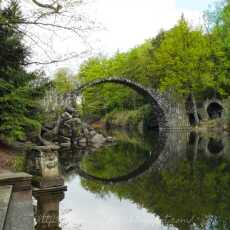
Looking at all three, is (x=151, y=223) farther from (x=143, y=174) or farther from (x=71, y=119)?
(x=71, y=119)

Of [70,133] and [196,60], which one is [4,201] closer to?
[70,133]

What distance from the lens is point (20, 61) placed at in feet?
47.2

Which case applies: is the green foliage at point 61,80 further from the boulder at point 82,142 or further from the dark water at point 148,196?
the boulder at point 82,142

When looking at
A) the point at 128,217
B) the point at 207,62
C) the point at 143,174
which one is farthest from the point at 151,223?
the point at 207,62

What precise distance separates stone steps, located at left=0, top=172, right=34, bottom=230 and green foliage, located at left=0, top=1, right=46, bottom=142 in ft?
17.7

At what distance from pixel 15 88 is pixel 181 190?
6.69m

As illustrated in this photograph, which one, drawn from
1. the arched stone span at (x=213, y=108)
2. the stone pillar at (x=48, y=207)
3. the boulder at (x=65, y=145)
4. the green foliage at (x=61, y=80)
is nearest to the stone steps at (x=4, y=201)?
the stone pillar at (x=48, y=207)

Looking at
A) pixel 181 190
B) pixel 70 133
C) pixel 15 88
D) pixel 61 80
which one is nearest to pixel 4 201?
pixel 181 190

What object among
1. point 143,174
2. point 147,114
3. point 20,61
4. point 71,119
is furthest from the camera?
point 147,114

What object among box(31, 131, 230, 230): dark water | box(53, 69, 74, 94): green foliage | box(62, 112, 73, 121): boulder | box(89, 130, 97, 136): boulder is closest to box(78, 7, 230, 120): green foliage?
box(53, 69, 74, 94): green foliage

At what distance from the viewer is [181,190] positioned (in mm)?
9336

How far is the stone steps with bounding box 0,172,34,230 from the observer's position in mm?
4988

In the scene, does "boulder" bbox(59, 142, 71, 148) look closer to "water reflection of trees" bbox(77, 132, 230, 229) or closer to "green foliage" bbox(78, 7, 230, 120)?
"water reflection of trees" bbox(77, 132, 230, 229)

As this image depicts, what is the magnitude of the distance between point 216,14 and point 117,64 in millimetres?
15784
